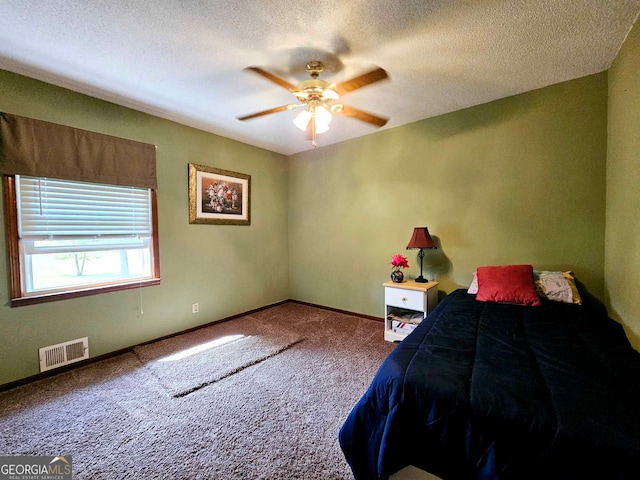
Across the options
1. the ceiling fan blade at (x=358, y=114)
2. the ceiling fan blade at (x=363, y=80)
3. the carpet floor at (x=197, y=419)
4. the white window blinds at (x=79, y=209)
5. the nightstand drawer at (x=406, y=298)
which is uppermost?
the ceiling fan blade at (x=363, y=80)

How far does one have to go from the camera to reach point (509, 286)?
2258mm

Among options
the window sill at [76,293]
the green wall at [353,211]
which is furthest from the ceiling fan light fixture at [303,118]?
the window sill at [76,293]

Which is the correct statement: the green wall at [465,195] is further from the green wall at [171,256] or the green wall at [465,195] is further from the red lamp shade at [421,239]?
the green wall at [171,256]

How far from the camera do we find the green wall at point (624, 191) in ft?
5.44

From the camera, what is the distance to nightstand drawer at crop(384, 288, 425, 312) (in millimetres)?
2770

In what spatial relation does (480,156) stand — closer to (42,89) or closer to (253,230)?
(253,230)

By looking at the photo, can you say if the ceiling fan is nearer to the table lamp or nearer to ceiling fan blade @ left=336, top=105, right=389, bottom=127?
ceiling fan blade @ left=336, top=105, right=389, bottom=127

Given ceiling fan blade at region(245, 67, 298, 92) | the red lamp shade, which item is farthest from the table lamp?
ceiling fan blade at region(245, 67, 298, 92)

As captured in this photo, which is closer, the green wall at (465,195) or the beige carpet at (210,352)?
the beige carpet at (210,352)

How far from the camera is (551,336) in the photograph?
1.52 metres

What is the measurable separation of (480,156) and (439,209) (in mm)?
669

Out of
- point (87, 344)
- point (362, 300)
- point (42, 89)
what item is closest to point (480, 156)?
point (362, 300)

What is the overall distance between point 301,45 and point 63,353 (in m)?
3.19

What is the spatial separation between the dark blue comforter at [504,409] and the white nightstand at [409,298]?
1178 mm
